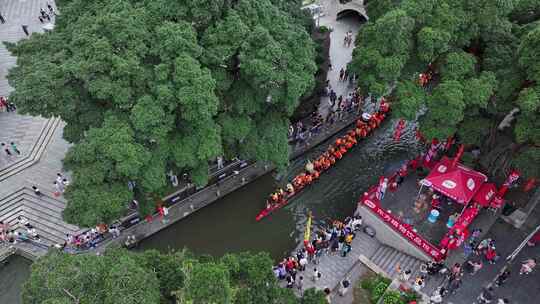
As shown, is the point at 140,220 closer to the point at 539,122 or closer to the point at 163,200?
the point at 163,200

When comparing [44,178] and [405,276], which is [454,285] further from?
[44,178]

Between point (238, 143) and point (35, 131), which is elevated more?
point (238, 143)

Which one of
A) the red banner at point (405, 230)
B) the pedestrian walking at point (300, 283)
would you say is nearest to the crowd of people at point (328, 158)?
the red banner at point (405, 230)

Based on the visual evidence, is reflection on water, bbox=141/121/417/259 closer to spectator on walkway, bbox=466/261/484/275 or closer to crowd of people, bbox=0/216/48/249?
crowd of people, bbox=0/216/48/249

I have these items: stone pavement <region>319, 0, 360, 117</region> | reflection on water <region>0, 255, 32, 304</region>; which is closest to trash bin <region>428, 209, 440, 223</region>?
stone pavement <region>319, 0, 360, 117</region>

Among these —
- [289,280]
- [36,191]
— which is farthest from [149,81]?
[289,280]

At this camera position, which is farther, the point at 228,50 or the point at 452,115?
the point at 452,115

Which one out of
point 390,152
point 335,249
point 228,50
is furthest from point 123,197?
point 390,152
